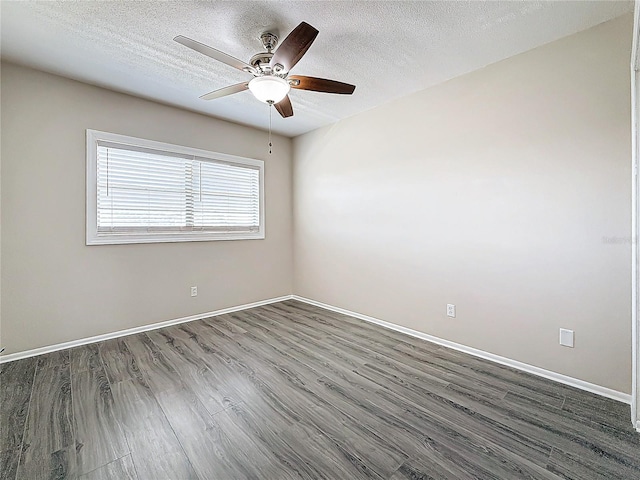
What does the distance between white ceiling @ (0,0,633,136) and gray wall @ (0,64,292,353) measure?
331mm

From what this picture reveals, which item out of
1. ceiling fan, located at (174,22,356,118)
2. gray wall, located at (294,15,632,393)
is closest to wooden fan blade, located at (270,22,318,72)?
ceiling fan, located at (174,22,356,118)

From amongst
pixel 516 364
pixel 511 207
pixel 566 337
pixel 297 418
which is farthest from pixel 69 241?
pixel 566 337

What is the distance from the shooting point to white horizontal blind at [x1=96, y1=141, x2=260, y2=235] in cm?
322

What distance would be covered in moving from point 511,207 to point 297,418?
2454 millimetres

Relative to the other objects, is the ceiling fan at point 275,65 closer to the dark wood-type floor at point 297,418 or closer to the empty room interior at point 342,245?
the empty room interior at point 342,245

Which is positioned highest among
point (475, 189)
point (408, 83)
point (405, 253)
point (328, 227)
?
point (408, 83)

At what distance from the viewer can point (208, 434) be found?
175cm

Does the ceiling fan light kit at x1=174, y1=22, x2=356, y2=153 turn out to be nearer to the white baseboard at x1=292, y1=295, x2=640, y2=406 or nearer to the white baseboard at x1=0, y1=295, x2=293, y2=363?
the white baseboard at x1=292, y1=295, x2=640, y2=406

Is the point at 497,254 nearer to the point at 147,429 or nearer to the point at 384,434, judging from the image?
the point at 384,434

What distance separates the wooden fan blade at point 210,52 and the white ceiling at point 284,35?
0.32 m

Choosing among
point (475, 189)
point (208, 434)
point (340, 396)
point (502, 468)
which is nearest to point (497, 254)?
point (475, 189)

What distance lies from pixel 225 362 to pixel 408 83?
10.9 feet

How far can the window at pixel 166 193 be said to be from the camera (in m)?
3.16

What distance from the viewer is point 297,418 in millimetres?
1898
